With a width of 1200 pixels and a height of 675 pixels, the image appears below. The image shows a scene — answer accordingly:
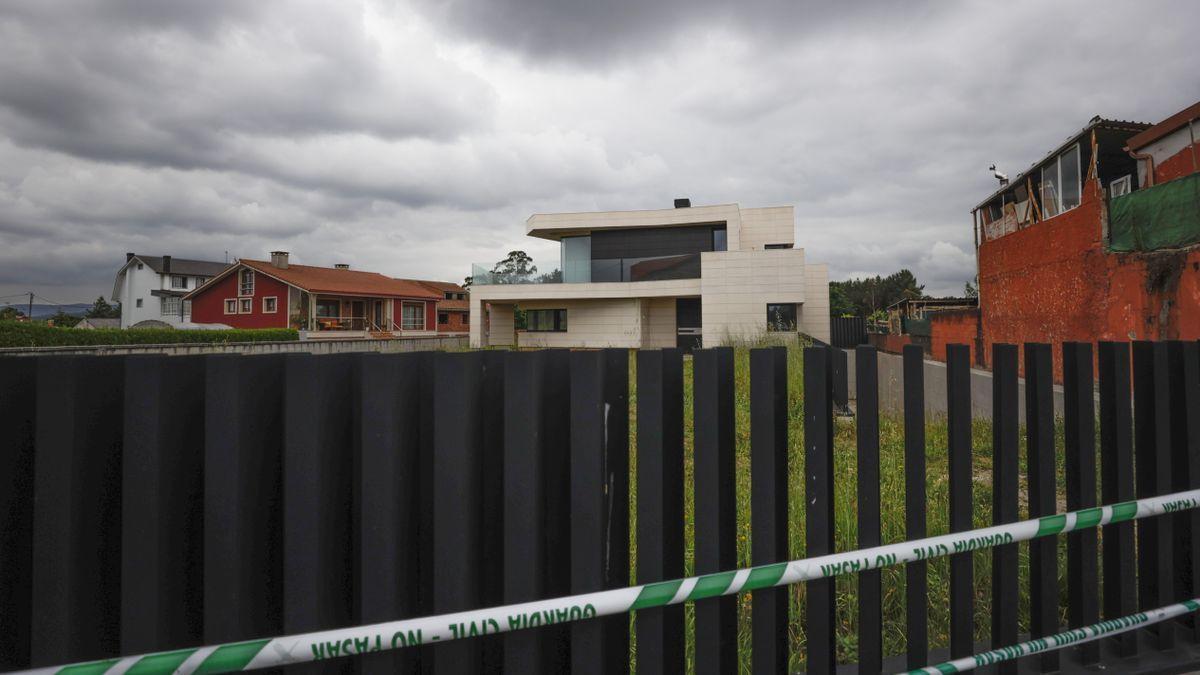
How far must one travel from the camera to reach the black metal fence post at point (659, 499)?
5.64 ft

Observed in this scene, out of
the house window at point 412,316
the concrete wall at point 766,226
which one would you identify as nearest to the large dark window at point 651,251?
the concrete wall at point 766,226

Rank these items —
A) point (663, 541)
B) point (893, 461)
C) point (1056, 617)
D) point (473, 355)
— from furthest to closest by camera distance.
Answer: point (893, 461)
point (1056, 617)
point (663, 541)
point (473, 355)

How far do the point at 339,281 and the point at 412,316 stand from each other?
644 centimetres

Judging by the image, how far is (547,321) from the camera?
2939cm

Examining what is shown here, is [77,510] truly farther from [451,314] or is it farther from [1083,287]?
[451,314]

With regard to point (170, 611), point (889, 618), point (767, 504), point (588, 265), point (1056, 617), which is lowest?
point (889, 618)

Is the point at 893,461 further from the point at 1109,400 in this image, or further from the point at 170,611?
the point at 170,611

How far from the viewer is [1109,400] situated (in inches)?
95.9

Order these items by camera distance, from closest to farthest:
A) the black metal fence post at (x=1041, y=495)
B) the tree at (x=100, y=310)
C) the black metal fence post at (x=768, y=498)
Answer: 1. the black metal fence post at (x=768, y=498)
2. the black metal fence post at (x=1041, y=495)
3. the tree at (x=100, y=310)

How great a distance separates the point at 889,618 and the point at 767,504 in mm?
2116

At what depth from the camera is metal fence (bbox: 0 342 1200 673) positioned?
1311 millimetres

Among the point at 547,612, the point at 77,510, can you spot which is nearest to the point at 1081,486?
the point at 547,612

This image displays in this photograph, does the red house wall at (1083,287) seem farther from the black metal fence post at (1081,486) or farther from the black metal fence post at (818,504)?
the black metal fence post at (818,504)

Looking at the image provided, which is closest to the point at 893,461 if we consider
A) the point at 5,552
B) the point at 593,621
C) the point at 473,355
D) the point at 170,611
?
the point at 593,621
